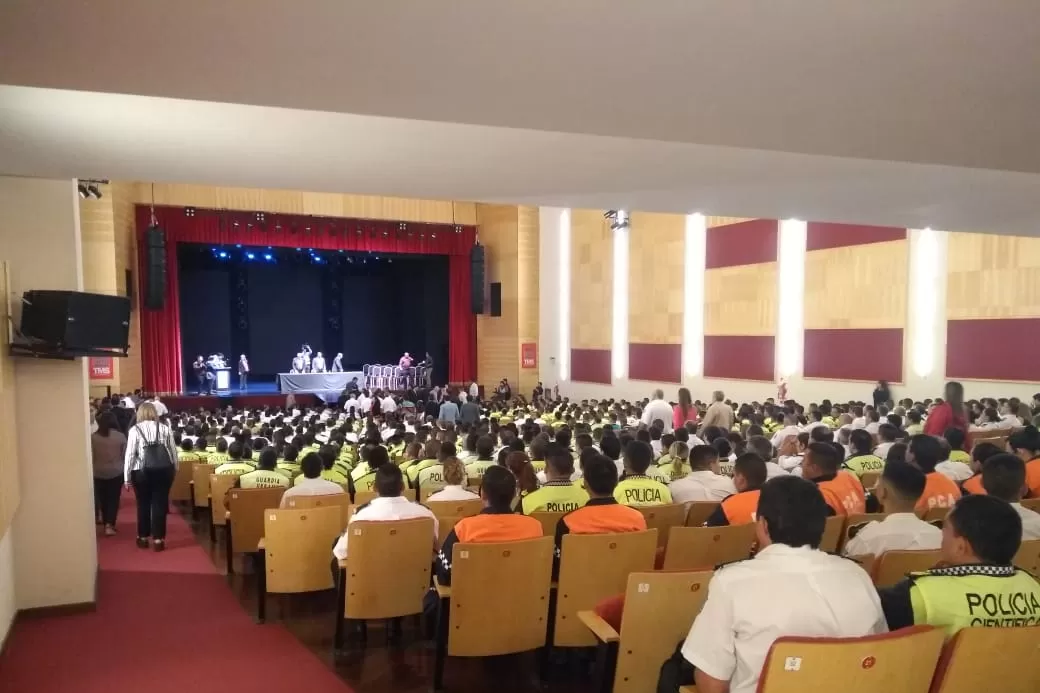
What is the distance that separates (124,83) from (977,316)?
37.1ft

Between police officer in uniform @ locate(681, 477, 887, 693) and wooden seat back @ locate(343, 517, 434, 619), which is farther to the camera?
wooden seat back @ locate(343, 517, 434, 619)

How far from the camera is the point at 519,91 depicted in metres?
→ 2.80

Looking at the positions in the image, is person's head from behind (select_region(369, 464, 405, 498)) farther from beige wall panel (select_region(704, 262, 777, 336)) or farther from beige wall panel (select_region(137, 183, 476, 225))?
beige wall panel (select_region(137, 183, 476, 225))

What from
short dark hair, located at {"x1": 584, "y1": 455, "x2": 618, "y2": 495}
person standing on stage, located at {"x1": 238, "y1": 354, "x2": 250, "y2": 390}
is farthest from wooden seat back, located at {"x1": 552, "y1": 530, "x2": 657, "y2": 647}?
person standing on stage, located at {"x1": 238, "y1": 354, "x2": 250, "y2": 390}

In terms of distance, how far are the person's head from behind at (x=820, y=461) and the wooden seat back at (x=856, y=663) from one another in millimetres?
2130

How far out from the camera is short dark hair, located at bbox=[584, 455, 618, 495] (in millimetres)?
3166

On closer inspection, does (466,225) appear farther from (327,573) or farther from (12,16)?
(12,16)

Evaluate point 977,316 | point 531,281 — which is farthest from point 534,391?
point 977,316

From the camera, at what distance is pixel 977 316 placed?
1020cm

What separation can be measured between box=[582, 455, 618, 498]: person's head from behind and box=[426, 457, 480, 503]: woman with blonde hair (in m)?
1.23

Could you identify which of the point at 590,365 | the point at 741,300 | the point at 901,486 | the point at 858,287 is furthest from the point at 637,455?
the point at 590,365

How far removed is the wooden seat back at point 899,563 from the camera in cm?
266

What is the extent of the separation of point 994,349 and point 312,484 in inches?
392

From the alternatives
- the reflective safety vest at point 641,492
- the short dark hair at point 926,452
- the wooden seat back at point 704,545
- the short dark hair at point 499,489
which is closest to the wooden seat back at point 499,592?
the short dark hair at point 499,489
